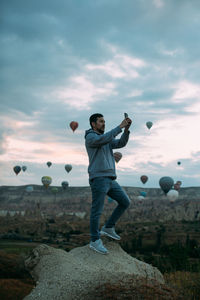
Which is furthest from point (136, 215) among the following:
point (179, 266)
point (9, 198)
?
point (179, 266)

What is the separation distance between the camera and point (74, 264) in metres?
4.61

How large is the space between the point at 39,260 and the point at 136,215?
323 feet

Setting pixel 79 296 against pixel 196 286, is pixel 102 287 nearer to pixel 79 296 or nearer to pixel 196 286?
A: pixel 79 296

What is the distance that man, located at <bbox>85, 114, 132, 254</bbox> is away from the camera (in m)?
4.89

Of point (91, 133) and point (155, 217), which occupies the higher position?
point (91, 133)

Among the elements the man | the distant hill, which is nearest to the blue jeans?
the man

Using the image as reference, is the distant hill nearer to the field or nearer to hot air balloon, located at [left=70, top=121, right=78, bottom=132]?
the field

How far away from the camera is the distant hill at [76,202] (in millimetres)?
109000

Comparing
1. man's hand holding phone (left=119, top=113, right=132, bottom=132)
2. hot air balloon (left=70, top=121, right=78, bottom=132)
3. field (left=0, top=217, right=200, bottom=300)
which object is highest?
hot air balloon (left=70, top=121, right=78, bottom=132)

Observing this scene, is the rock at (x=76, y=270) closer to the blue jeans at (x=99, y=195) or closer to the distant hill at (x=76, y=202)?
the blue jeans at (x=99, y=195)

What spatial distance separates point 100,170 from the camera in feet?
16.2

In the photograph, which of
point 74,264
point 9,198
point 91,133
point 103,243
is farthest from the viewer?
point 9,198

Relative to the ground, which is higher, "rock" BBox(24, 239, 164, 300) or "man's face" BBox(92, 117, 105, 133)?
"man's face" BBox(92, 117, 105, 133)

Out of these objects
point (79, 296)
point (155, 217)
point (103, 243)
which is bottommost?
point (155, 217)
